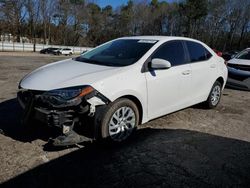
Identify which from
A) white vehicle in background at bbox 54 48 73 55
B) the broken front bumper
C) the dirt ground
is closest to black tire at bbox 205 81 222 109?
the dirt ground

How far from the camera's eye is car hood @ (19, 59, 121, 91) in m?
3.63

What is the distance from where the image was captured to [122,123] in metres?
3.99

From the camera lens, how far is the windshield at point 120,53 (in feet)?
14.3

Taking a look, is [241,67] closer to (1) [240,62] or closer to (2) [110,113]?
(1) [240,62]

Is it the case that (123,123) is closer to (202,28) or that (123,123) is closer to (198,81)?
(198,81)

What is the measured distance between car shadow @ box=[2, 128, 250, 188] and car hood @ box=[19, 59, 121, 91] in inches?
36.2

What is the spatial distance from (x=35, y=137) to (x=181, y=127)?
7.95 feet

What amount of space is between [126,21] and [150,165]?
7569cm

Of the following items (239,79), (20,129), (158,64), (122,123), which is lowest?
(20,129)

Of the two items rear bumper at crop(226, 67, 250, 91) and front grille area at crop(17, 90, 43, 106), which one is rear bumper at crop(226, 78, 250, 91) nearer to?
rear bumper at crop(226, 67, 250, 91)

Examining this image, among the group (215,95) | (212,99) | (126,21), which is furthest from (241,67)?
(126,21)

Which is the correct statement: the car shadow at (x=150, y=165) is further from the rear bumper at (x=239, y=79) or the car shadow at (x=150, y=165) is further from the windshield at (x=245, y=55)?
the windshield at (x=245, y=55)

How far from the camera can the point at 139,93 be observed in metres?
4.06

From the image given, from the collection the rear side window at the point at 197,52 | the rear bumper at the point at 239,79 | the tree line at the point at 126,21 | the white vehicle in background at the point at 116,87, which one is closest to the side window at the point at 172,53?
the white vehicle in background at the point at 116,87
